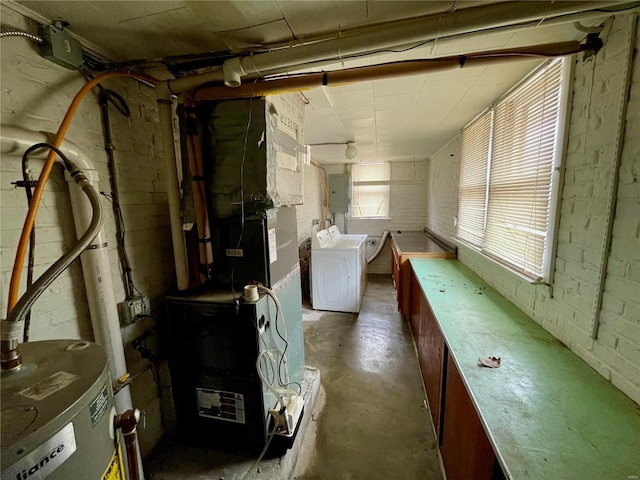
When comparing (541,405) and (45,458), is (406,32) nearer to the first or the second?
(541,405)

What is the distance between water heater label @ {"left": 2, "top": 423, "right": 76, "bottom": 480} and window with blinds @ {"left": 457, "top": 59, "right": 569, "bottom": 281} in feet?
6.89

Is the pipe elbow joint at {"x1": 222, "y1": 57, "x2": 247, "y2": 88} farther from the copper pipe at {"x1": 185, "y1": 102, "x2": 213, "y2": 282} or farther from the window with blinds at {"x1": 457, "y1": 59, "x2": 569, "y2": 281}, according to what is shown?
the window with blinds at {"x1": 457, "y1": 59, "x2": 569, "y2": 281}

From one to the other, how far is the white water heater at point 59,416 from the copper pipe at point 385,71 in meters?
1.30

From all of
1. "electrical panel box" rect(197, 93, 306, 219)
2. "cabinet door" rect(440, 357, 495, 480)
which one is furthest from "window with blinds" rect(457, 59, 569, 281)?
"electrical panel box" rect(197, 93, 306, 219)

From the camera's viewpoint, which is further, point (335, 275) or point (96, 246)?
point (335, 275)

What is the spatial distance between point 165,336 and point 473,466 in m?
1.76

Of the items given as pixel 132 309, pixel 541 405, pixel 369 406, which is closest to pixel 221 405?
pixel 132 309

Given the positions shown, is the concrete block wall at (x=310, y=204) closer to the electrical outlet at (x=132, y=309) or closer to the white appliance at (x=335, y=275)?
the white appliance at (x=335, y=275)

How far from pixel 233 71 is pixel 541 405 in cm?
198

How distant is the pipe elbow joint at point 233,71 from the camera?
1270 millimetres

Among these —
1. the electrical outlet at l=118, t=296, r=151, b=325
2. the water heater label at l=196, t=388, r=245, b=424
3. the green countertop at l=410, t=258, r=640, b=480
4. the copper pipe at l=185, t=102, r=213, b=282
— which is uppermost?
the copper pipe at l=185, t=102, r=213, b=282

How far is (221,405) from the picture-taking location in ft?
5.03

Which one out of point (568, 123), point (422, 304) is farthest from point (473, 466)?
point (568, 123)

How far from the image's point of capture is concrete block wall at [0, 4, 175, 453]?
1.01m
